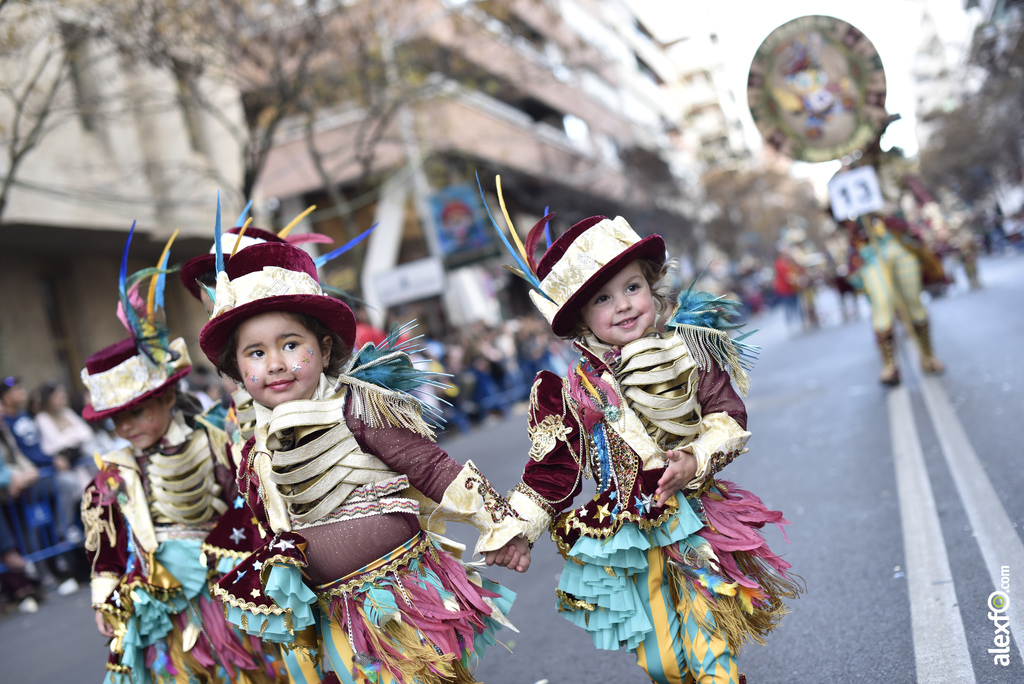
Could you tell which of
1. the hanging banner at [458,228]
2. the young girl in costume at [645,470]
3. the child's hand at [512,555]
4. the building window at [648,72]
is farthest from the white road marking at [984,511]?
the building window at [648,72]

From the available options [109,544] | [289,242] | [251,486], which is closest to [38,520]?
[109,544]

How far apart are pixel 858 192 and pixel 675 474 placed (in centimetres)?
686

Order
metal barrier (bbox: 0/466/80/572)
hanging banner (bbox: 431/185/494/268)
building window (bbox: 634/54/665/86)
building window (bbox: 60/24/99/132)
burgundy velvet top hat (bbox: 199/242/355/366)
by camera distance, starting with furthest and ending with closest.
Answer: building window (bbox: 634/54/665/86) < hanging banner (bbox: 431/185/494/268) < building window (bbox: 60/24/99/132) < metal barrier (bbox: 0/466/80/572) < burgundy velvet top hat (bbox: 199/242/355/366)

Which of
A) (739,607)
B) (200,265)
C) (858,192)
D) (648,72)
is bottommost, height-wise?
(739,607)

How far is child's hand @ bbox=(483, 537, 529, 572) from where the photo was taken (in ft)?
9.62

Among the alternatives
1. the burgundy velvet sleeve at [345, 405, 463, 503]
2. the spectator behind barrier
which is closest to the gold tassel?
the burgundy velvet sleeve at [345, 405, 463, 503]

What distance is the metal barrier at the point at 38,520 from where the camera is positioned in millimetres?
8578

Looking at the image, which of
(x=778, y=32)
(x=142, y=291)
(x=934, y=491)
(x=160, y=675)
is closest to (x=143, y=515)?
(x=160, y=675)

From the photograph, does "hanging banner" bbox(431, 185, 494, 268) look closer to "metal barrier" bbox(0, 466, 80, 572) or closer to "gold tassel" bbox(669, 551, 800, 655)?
"metal barrier" bbox(0, 466, 80, 572)

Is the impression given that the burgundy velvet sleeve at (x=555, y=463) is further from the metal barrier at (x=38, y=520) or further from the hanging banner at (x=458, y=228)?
the hanging banner at (x=458, y=228)

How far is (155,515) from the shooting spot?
12.4ft

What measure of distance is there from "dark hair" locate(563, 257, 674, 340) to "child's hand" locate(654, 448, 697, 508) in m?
0.53

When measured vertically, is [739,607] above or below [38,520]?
below

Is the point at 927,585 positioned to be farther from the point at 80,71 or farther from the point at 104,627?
the point at 80,71
